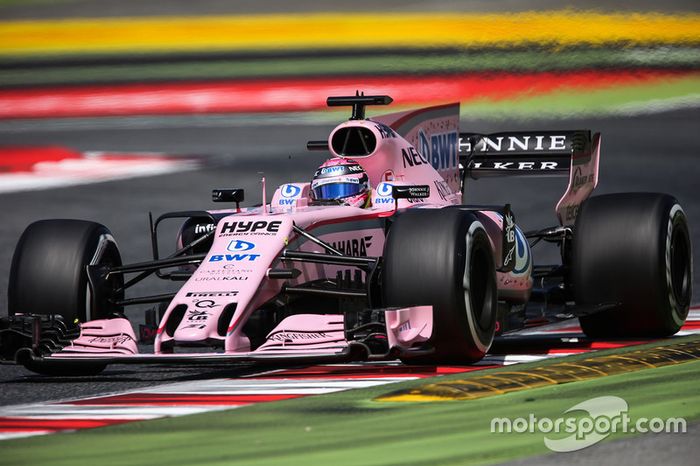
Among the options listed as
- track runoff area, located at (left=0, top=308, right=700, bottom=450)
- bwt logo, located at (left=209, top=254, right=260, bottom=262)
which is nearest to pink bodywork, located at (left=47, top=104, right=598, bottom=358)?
bwt logo, located at (left=209, top=254, right=260, bottom=262)

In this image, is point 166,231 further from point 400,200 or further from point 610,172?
point 400,200

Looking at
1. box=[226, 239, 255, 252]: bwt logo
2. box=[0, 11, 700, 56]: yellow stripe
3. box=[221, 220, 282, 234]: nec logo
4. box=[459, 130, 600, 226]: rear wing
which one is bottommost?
box=[226, 239, 255, 252]: bwt logo

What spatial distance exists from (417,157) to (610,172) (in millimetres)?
10465

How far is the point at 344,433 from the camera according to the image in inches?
279

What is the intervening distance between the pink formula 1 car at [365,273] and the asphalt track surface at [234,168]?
12.1 ft

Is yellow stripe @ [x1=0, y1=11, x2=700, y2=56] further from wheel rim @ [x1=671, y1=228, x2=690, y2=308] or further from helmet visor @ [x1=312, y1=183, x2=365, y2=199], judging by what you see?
helmet visor @ [x1=312, y1=183, x2=365, y2=199]

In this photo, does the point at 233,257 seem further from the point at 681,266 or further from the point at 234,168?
the point at 234,168

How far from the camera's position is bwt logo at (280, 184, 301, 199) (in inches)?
448

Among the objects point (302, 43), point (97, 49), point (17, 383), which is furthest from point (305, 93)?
point (17, 383)

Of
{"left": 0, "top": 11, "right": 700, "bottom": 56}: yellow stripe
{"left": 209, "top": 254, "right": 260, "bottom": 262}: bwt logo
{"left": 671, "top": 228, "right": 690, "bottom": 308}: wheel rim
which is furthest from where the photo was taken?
{"left": 0, "top": 11, "right": 700, "bottom": 56}: yellow stripe

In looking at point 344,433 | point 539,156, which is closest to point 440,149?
point 539,156

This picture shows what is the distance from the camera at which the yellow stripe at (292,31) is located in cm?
2273

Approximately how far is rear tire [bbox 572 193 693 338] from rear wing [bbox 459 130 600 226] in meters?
1.19

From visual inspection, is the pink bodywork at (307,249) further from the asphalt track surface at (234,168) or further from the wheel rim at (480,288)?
the asphalt track surface at (234,168)
